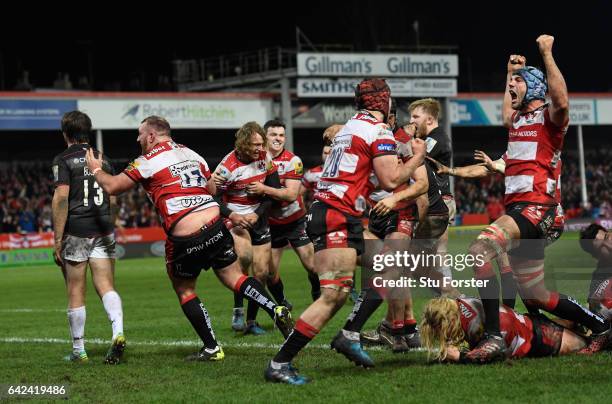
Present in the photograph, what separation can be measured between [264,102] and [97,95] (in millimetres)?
7511

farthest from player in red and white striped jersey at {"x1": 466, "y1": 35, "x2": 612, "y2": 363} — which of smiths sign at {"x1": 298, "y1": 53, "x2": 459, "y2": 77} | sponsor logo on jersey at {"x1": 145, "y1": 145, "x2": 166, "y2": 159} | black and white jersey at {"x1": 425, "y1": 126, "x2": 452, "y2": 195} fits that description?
smiths sign at {"x1": 298, "y1": 53, "x2": 459, "y2": 77}

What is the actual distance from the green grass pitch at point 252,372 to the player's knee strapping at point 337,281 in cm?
71

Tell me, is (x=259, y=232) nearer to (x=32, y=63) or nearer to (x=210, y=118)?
(x=210, y=118)

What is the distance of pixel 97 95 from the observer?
38875mm

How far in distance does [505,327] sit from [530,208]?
1.01 meters

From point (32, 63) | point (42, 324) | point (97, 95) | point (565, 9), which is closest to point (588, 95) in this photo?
point (565, 9)

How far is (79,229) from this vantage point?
9234mm

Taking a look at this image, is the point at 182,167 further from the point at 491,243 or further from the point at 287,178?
the point at 287,178

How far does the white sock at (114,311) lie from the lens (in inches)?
355

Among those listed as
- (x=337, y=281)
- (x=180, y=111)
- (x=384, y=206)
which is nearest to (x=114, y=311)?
(x=337, y=281)

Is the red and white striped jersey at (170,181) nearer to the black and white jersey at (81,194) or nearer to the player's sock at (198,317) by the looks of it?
the player's sock at (198,317)

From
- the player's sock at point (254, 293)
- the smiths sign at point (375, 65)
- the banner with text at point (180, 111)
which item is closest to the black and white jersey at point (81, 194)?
the player's sock at point (254, 293)

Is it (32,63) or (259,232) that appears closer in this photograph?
(259,232)

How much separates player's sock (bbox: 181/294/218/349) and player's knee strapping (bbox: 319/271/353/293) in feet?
5.85
